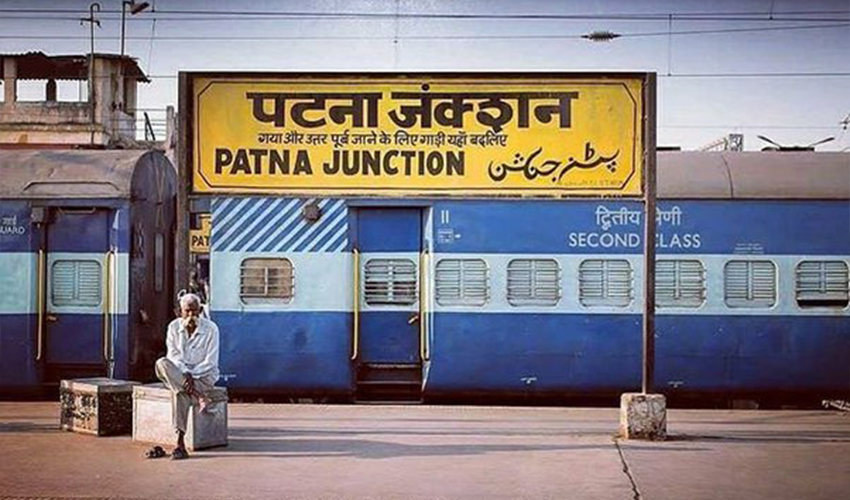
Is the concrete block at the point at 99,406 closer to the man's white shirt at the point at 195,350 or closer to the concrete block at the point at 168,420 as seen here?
the concrete block at the point at 168,420

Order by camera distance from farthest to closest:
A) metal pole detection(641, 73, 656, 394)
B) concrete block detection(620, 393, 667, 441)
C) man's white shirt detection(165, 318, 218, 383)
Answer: metal pole detection(641, 73, 656, 394)
concrete block detection(620, 393, 667, 441)
man's white shirt detection(165, 318, 218, 383)

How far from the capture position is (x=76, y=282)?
1431 cm

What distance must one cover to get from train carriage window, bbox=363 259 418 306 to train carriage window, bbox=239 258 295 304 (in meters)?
0.96

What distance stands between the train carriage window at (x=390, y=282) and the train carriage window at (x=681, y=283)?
9.85 ft

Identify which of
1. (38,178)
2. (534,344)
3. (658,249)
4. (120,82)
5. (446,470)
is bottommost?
(446,470)

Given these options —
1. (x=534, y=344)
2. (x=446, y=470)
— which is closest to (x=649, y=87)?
(x=534, y=344)

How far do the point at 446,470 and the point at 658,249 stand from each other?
543 centimetres

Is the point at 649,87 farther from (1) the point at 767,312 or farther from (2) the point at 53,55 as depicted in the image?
(2) the point at 53,55

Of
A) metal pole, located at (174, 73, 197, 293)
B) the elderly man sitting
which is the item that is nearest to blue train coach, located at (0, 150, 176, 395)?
metal pole, located at (174, 73, 197, 293)

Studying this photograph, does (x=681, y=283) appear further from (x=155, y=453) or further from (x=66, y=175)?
(x=66, y=175)

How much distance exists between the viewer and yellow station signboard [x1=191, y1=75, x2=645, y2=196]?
1252 centimetres

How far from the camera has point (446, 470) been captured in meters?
9.46

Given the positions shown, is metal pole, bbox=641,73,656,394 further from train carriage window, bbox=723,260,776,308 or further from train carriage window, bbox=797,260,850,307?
train carriage window, bbox=797,260,850,307

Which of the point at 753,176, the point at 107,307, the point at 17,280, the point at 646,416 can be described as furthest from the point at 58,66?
the point at 646,416
